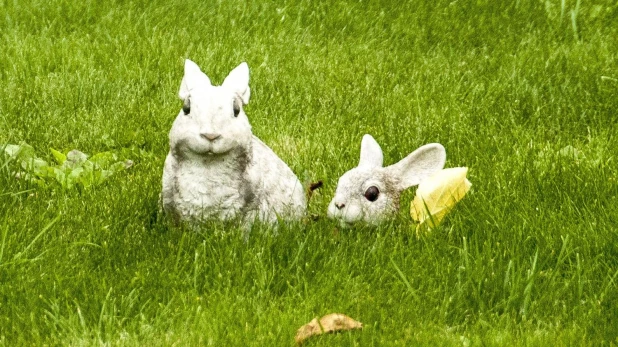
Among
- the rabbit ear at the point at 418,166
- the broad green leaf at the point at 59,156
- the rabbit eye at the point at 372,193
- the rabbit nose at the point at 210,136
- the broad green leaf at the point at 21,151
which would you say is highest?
the rabbit nose at the point at 210,136

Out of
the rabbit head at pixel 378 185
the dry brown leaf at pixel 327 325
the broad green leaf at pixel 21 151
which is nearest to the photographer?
the dry brown leaf at pixel 327 325

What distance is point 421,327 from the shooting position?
10.0 feet

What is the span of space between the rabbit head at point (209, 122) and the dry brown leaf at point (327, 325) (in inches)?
25.1

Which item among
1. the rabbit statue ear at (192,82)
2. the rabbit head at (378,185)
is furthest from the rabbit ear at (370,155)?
the rabbit statue ear at (192,82)

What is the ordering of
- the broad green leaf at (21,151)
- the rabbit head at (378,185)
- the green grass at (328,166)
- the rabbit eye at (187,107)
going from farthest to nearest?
the broad green leaf at (21,151) → the rabbit head at (378,185) → the rabbit eye at (187,107) → the green grass at (328,166)

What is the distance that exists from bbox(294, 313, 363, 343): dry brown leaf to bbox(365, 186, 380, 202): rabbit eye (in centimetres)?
61

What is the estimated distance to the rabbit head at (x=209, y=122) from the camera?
125 inches

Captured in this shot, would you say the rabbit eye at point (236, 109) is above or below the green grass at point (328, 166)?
above

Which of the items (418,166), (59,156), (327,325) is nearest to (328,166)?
(418,166)

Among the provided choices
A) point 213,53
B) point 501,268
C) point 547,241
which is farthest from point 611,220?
point 213,53

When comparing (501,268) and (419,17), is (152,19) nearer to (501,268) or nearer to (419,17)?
(419,17)

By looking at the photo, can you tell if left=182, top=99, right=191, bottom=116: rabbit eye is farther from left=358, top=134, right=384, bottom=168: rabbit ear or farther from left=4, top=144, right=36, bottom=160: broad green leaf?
left=4, top=144, right=36, bottom=160: broad green leaf

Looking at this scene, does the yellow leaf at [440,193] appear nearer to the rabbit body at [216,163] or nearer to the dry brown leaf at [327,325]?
the rabbit body at [216,163]

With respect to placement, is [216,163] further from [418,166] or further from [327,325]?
[418,166]
